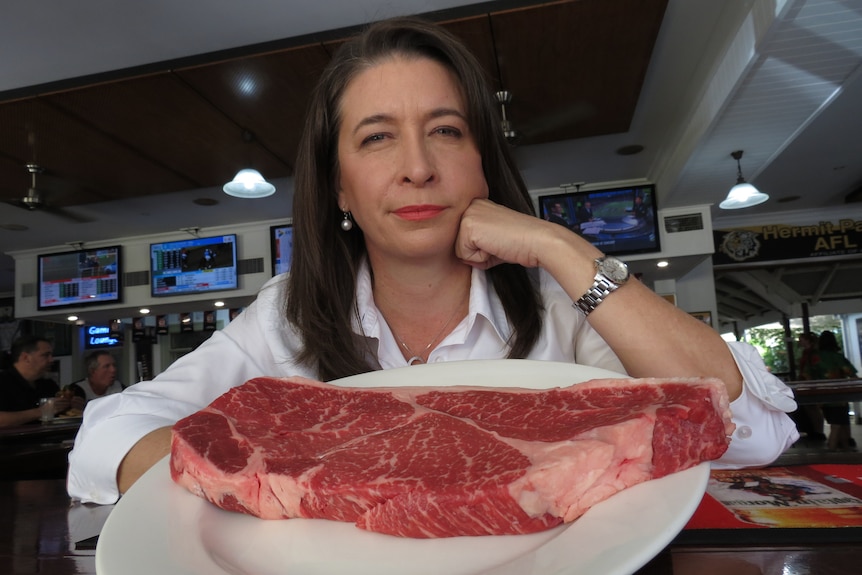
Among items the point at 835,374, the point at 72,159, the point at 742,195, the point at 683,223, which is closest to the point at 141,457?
the point at 72,159

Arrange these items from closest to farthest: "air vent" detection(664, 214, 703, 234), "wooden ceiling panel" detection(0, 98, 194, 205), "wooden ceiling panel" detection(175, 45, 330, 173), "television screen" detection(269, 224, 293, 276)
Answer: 1. "wooden ceiling panel" detection(175, 45, 330, 173)
2. "wooden ceiling panel" detection(0, 98, 194, 205)
3. "air vent" detection(664, 214, 703, 234)
4. "television screen" detection(269, 224, 293, 276)

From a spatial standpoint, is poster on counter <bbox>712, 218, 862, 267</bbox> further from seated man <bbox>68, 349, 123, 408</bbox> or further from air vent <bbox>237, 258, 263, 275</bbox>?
seated man <bbox>68, 349, 123, 408</bbox>

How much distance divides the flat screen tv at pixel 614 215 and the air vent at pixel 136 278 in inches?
200

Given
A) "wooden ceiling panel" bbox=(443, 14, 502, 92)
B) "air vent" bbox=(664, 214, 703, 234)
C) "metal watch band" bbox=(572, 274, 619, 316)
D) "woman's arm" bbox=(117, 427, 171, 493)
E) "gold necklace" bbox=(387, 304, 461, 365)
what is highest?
"wooden ceiling panel" bbox=(443, 14, 502, 92)

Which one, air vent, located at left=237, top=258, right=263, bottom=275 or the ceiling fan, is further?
air vent, located at left=237, top=258, right=263, bottom=275

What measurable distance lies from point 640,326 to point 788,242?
817 cm

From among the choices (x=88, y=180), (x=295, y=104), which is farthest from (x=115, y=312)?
(x=295, y=104)

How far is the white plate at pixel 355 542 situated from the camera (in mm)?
417

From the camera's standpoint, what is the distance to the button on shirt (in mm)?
963

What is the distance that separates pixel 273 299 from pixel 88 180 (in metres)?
4.73

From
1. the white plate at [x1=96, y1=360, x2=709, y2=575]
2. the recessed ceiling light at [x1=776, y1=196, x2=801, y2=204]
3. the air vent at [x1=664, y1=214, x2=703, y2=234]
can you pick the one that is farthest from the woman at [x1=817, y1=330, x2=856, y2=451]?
the white plate at [x1=96, y1=360, x2=709, y2=575]

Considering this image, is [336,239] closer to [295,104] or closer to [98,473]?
[98,473]

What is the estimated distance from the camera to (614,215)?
6281mm

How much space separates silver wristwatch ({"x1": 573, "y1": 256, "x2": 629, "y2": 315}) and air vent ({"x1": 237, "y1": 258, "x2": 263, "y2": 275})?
6.55 meters
